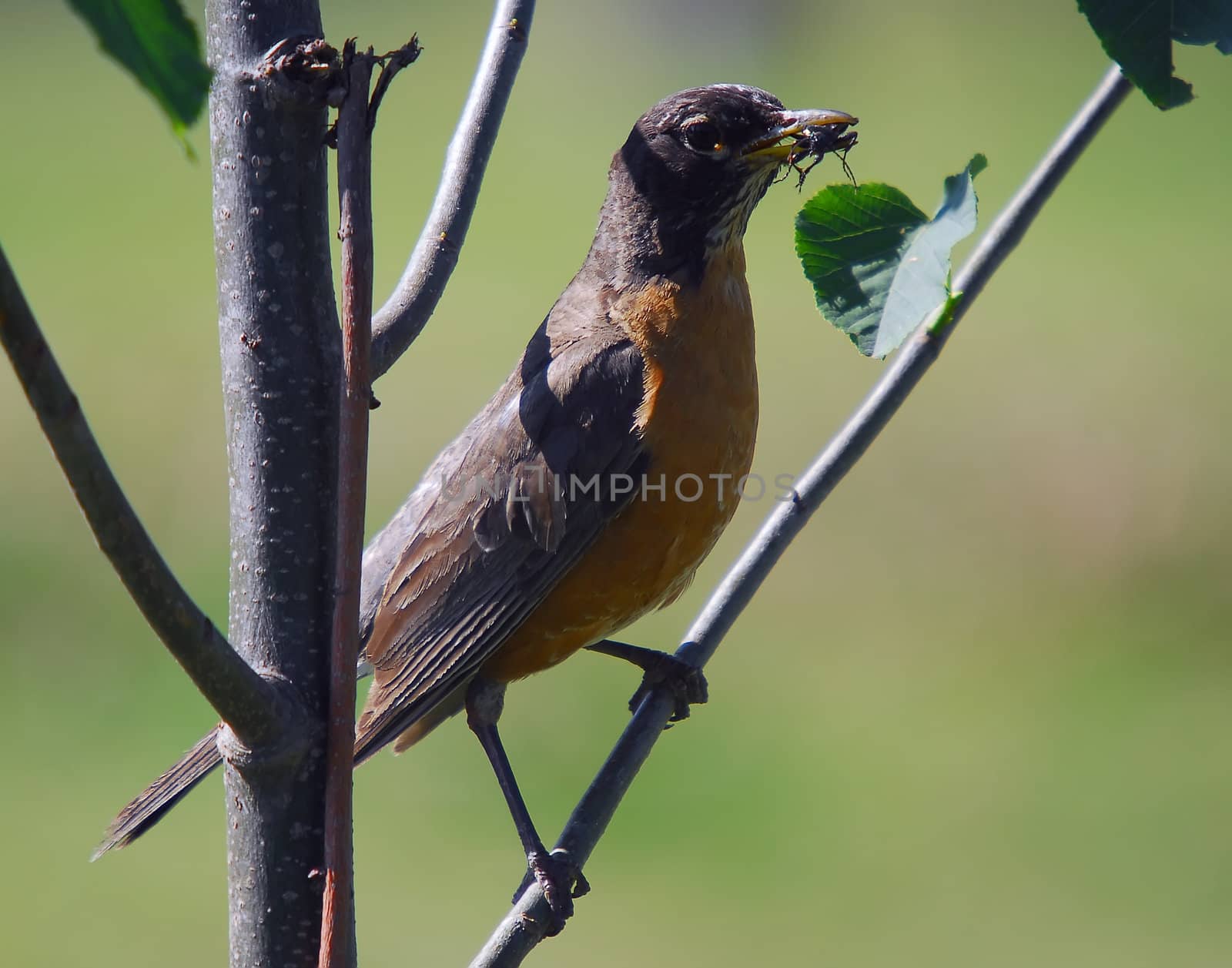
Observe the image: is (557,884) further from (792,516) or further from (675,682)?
(792,516)

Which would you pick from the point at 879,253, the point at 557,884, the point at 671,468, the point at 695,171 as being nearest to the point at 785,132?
the point at 695,171

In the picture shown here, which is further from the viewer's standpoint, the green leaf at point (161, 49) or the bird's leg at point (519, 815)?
the bird's leg at point (519, 815)

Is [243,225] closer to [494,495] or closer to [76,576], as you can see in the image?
[494,495]

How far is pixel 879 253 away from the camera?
1747 mm

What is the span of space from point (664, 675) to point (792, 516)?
954 millimetres

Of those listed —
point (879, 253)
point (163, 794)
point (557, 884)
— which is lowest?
point (557, 884)

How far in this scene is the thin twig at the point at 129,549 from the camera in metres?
0.90

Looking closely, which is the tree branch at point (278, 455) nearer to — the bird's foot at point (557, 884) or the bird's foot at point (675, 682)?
the bird's foot at point (557, 884)

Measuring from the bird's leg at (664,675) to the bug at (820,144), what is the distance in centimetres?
112

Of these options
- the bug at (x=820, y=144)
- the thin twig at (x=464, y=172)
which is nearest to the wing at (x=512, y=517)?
Answer: the bug at (x=820, y=144)

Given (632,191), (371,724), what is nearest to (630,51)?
(632,191)

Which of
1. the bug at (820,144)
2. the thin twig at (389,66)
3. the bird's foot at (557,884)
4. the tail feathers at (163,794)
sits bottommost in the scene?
the bird's foot at (557,884)

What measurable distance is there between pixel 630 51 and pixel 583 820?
47.0ft

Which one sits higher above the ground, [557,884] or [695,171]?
[695,171]
